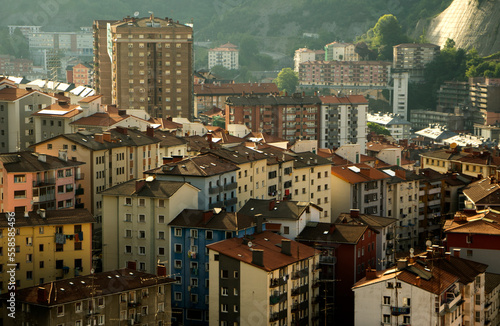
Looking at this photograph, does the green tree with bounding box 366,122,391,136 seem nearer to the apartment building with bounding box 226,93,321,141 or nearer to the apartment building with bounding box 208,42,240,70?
the apartment building with bounding box 226,93,321,141

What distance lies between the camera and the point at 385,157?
78.6 m

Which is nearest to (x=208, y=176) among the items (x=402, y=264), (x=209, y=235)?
(x=209, y=235)

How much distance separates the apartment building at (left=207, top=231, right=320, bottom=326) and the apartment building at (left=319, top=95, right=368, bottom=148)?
177 ft

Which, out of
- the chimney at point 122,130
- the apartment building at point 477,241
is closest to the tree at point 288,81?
the chimney at point 122,130

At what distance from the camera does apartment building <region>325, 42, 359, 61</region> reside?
17650 cm

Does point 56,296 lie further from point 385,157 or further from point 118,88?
point 118,88

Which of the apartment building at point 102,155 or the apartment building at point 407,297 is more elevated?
the apartment building at point 102,155

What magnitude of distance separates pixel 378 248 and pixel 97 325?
16897mm

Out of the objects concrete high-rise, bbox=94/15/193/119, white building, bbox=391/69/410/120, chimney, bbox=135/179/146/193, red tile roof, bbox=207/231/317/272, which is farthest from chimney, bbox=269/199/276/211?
white building, bbox=391/69/410/120

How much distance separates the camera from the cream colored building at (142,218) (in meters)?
48.8

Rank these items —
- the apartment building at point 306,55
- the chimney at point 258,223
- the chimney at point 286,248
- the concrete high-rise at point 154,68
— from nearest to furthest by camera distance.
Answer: the chimney at point 286,248 < the chimney at point 258,223 < the concrete high-rise at point 154,68 < the apartment building at point 306,55

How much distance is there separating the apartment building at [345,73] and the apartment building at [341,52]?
401 inches

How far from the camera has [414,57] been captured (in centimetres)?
16388

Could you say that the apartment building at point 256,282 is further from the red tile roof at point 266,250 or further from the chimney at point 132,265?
the chimney at point 132,265
